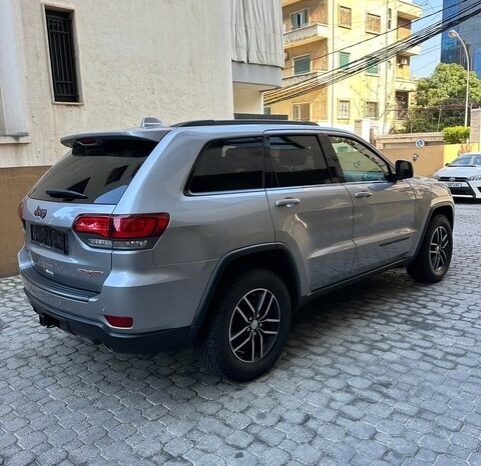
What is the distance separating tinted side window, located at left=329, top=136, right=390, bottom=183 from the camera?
427 centimetres

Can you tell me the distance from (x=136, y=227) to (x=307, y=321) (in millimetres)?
2335

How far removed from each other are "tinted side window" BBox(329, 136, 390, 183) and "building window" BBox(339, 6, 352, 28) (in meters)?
32.9

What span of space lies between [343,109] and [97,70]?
30052 mm

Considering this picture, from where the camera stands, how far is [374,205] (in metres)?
4.43

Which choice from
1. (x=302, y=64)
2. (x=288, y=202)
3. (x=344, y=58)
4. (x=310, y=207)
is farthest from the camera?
(x=302, y=64)

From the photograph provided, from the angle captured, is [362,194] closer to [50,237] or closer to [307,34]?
[50,237]

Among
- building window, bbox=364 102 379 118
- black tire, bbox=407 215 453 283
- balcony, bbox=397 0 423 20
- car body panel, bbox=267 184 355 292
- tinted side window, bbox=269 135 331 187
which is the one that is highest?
balcony, bbox=397 0 423 20

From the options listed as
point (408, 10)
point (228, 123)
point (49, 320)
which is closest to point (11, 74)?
point (228, 123)

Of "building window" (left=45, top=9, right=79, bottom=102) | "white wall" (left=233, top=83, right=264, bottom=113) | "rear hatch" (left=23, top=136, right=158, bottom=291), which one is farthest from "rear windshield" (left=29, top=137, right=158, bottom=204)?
"white wall" (left=233, top=83, right=264, bottom=113)

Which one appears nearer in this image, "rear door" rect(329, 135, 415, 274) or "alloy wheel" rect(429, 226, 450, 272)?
"rear door" rect(329, 135, 415, 274)

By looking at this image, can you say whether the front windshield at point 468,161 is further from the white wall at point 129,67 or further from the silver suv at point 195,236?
the silver suv at point 195,236

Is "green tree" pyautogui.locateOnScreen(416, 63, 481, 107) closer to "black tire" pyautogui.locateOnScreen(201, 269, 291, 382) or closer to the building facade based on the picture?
the building facade

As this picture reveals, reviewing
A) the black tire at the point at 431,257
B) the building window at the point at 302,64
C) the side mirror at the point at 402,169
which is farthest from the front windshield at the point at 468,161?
the building window at the point at 302,64

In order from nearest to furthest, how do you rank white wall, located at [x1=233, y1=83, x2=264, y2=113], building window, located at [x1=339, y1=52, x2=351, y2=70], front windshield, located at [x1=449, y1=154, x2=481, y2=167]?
1. white wall, located at [x1=233, y1=83, x2=264, y2=113]
2. front windshield, located at [x1=449, y1=154, x2=481, y2=167]
3. building window, located at [x1=339, y1=52, x2=351, y2=70]
